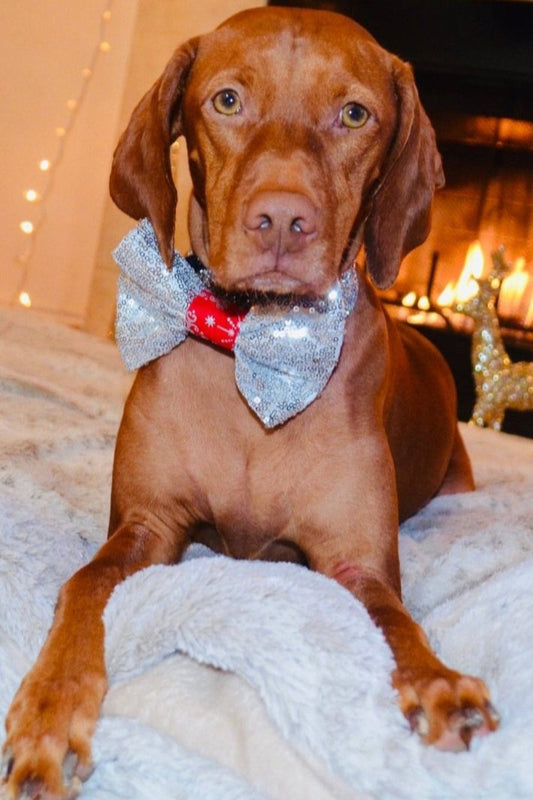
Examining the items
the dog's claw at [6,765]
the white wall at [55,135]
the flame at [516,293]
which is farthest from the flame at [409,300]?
the dog's claw at [6,765]

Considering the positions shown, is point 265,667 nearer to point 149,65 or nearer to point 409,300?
point 409,300

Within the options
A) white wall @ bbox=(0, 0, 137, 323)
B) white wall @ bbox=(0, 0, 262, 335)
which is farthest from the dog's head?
white wall @ bbox=(0, 0, 137, 323)

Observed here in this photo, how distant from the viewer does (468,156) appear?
16.1ft

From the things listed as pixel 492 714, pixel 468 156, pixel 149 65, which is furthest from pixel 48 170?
pixel 492 714

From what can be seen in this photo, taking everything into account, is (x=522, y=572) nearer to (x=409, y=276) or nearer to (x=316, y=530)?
(x=316, y=530)

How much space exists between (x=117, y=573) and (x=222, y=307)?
0.49 meters

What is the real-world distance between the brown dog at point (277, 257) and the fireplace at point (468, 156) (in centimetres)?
274

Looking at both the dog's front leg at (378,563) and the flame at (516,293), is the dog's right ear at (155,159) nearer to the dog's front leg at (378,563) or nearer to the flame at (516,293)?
the dog's front leg at (378,563)

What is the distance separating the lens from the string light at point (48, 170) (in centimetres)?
552

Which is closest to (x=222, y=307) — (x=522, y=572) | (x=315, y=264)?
(x=315, y=264)

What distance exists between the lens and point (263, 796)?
3.67 ft

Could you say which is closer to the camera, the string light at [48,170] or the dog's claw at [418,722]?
the dog's claw at [418,722]

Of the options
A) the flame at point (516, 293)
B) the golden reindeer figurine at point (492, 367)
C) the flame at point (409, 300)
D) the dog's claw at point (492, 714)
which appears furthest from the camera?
the flame at point (409, 300)

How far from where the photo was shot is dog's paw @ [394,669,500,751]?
122 centimetres
